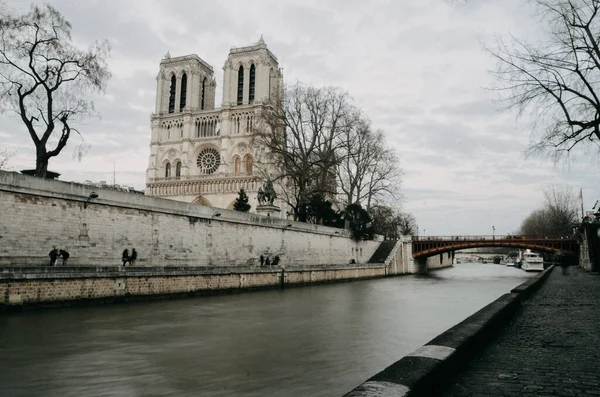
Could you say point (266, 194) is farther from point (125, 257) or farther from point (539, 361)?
point (539, 361)

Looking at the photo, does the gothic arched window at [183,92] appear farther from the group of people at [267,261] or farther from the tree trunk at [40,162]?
the tree trunk at [40,162]

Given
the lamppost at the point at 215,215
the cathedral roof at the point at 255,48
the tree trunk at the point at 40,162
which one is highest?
the cathedral roof at the point at 255,48

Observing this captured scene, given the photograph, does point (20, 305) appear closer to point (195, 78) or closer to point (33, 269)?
point (33, 269)

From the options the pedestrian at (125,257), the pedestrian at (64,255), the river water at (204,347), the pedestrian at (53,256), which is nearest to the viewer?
the river water at (204,347)

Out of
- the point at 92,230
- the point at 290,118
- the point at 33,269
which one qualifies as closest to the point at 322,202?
the point at 290,118

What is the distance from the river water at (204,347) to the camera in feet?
19.4

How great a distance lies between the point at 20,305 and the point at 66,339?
371 cm

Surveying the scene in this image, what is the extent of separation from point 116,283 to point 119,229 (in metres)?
3.56

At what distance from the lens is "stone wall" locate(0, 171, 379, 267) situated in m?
14.0

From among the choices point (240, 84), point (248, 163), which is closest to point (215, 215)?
point (248, 163)

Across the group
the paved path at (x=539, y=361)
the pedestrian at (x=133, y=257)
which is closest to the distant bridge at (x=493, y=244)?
the pedestrian at (x=133, y=257)

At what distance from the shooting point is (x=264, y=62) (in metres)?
55.5

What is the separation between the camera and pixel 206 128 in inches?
2277

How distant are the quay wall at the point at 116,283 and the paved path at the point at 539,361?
35.1 feet
